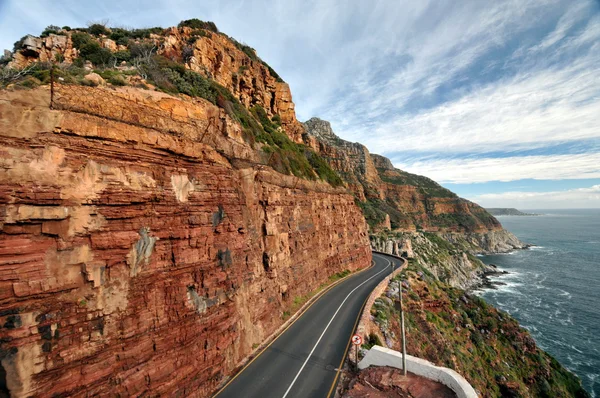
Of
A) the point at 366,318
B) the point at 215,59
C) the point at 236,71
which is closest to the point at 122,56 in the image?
the point at 215,59

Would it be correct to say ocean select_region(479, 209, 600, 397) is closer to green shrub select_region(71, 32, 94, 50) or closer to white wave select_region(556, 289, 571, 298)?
white wave select_region(556, 289, 571, 298)

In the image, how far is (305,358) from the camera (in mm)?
16484

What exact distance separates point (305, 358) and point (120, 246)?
488 inches

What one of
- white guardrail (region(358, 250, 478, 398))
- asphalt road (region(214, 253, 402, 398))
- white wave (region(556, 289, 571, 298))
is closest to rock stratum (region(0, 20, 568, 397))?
asphalt road (region(214, 253, 402, 398))

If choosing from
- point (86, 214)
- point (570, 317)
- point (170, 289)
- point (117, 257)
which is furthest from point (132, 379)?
A: point (570, 317)

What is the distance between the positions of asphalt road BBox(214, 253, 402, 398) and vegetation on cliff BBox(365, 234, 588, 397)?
2985 mm

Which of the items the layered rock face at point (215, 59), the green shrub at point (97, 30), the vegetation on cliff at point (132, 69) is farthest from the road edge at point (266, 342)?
the green shrub at point (97, 30)

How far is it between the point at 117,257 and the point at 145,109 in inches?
261

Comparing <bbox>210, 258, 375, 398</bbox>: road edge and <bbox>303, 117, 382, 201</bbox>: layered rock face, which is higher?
<bbox>303, 117, 382, 201</bbox>: layered rock face

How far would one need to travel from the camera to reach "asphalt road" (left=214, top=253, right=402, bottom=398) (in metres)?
13.7

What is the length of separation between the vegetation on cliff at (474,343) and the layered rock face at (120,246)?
1307 cm

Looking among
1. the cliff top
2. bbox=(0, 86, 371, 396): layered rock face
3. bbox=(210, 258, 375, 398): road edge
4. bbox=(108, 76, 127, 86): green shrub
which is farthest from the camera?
bbox=(210, 258, 375, 398): road edge

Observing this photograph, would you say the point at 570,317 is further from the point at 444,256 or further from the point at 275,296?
the point at 275,296

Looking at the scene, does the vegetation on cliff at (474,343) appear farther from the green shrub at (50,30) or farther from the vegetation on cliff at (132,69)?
the green shrub at (50,30)
